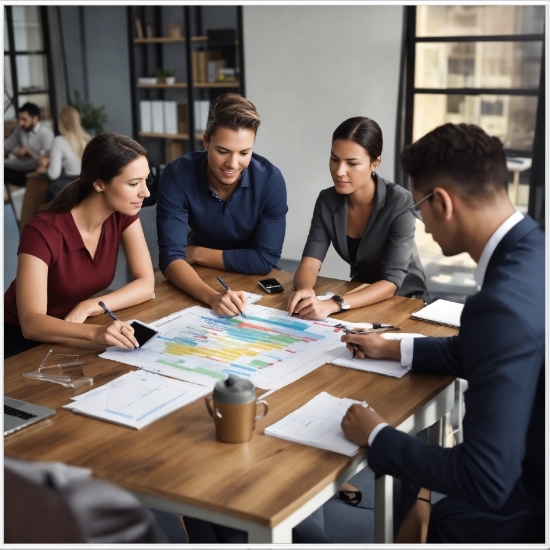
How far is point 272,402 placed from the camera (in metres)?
1.80

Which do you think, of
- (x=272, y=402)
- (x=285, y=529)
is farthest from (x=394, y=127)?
(x=285, y=529)

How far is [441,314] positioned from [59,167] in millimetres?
5259

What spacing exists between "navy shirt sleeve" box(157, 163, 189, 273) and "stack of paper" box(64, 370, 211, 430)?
930mm

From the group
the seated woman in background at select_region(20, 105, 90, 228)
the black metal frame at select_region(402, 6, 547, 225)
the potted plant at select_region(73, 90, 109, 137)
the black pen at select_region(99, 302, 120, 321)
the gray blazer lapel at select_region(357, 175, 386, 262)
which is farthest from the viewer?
the potted plant at select_region(73, 90, 109, 137)

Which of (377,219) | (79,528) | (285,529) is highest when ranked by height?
(377,219)

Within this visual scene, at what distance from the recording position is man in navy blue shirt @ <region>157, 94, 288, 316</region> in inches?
109

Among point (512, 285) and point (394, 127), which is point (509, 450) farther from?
point (394, 127)

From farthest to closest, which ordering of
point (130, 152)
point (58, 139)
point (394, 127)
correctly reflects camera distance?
point (58, 139) → point (394, 127) → point (130, 152)

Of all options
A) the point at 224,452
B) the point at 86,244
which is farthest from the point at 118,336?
the point at 224,452

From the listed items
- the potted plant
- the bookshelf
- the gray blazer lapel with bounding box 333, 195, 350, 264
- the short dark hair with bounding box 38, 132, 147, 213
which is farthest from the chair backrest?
the potted plant

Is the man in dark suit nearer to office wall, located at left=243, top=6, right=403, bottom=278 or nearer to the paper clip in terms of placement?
the paper clip

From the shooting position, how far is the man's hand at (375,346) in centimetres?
201

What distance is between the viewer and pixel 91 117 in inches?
326

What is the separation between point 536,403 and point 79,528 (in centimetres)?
88
